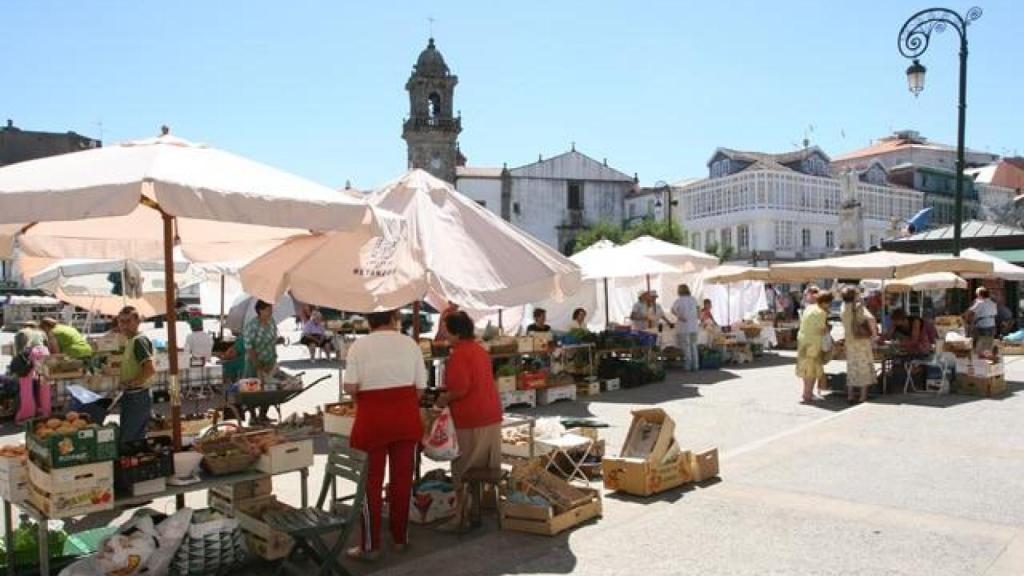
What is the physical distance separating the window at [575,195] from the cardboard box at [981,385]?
2003 inches

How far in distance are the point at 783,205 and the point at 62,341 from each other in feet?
160

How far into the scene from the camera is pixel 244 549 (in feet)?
17.3

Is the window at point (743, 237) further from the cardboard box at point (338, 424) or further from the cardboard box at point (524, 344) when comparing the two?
the cardboard box at point (338, 424)

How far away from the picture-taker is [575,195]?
63844 mm

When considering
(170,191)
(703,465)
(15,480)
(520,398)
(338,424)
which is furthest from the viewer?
(520,398)

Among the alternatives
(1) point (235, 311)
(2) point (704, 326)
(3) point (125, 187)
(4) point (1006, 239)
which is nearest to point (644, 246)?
(2) point (704, 326)

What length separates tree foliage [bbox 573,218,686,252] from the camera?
54875 mm

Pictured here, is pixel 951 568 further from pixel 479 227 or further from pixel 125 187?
pixel 125 187

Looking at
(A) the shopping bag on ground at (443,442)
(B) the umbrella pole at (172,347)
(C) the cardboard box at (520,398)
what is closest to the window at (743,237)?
(C) the cardboard box at (520,398)

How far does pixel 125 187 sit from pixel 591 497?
403 cm

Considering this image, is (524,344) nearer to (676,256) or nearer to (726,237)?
(676,256)

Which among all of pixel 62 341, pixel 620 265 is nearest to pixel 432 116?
pixel 620 265

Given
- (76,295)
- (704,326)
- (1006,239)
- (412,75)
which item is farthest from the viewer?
(412,75)

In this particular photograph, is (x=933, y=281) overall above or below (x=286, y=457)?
above
